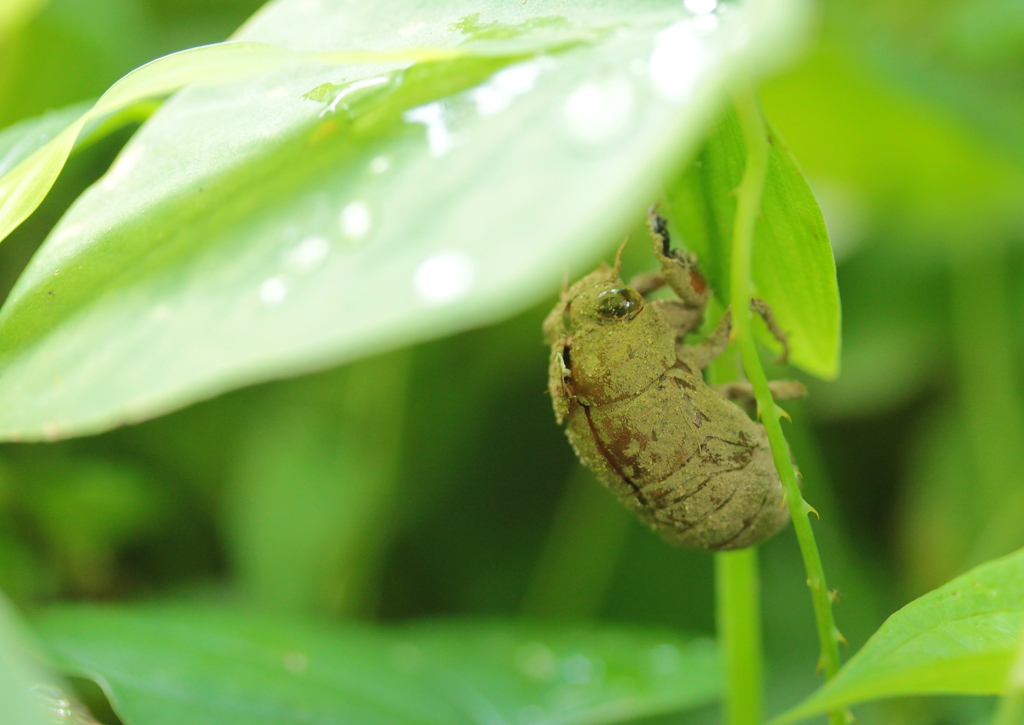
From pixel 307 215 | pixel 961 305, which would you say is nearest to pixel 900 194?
pixel 961 305

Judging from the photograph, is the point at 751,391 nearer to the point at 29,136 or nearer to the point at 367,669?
the point at 367,669

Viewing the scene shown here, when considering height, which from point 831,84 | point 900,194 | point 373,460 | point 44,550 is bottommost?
point 900,194

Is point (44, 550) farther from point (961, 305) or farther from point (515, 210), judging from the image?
point (961, 305)

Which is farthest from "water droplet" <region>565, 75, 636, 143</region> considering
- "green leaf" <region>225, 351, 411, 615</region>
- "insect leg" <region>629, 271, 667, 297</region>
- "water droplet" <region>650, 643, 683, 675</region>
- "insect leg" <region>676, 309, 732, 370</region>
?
"green leaf" <region>225, 351, 411, 615</region>

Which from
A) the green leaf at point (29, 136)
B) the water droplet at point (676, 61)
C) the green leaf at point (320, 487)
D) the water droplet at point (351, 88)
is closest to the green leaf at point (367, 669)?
the green leaf at point (320, 487)

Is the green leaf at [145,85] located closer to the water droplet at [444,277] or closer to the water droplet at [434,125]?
the water droplet at [434,125]

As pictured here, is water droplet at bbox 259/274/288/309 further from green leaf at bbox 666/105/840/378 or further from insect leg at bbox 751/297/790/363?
insect leg at bbox 751/297/790/363
